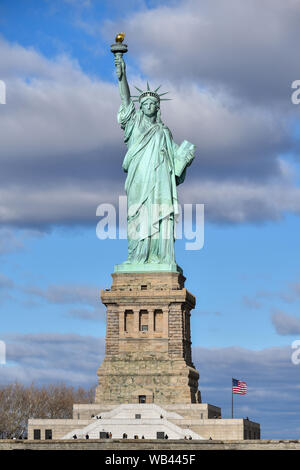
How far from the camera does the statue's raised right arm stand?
288 feet

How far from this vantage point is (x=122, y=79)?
88062mm

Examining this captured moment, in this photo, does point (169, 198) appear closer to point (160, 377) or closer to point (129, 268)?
point (129, 268)

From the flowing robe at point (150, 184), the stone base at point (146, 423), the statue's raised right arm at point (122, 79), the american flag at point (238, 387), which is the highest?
the statue's raised right arm at point (122, 79)

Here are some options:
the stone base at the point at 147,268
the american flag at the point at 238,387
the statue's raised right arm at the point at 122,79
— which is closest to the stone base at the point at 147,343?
the stone base at the point at 147,268

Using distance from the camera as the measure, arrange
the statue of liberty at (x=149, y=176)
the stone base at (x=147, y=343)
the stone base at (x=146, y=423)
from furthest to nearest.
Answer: the statue of liberty at (x=149, y=176), the stone base at (x=147, y=343), the stone base at (x=146, y=423)

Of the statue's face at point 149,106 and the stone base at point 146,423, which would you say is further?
the statue's face at point 149,106

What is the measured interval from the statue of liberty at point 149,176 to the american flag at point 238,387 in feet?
28.0

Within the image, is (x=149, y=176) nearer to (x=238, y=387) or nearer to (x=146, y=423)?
(x=238, y=387)

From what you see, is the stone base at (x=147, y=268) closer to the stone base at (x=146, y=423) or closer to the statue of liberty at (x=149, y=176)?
the statue of liberty at (x=149, y=176)

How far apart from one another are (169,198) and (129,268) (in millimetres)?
5632

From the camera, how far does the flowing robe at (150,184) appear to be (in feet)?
285
